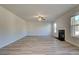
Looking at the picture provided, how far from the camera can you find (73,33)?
7500 mm

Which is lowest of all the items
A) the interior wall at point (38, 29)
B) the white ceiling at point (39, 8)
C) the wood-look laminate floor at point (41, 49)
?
the wood-look laminate floor at point (41, 49)

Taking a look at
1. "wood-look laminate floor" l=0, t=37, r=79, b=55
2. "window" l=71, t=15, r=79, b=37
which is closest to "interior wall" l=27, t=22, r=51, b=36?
"window" l=71, t=15, r=79, b=37

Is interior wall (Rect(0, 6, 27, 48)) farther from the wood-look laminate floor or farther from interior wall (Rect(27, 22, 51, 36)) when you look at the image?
interior wall (Rect(27, 22, 51, 36))

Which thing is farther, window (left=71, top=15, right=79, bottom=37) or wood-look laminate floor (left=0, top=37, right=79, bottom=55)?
window (left=71, top=15, right=79, bottom=37)

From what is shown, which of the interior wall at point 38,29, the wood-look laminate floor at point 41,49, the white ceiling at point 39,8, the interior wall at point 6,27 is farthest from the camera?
the interior wall at point 38,29

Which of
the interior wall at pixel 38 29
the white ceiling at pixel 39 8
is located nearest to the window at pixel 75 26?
the white ceiling at pixel 39 8

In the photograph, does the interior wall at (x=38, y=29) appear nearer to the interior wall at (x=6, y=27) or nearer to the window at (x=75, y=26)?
the interior wall at (x=6, y=27)

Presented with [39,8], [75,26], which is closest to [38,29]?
[75,26]

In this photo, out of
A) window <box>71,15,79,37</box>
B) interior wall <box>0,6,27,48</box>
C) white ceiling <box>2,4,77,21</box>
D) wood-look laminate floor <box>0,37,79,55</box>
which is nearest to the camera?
wood-look laminate floor <box>0,37,79,55</box>
